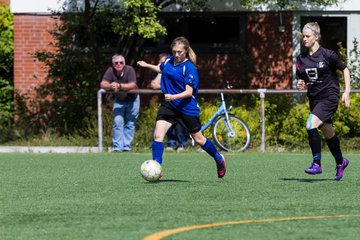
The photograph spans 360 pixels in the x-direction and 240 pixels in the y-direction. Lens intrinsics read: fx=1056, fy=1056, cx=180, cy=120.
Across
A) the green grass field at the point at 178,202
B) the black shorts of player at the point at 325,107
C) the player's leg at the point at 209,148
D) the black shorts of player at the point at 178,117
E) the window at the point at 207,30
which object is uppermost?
the window at the point at 207,30

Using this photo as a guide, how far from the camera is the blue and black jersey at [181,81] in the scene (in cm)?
1240

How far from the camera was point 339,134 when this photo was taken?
67.0 feet

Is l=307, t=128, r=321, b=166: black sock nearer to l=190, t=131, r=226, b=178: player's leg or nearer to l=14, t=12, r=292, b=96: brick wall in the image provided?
l=190, t=131, r=226, b=178: player's leg

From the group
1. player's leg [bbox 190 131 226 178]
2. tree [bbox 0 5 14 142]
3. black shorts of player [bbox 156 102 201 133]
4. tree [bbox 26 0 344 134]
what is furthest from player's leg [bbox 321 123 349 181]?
tree [bbox 0 5 14 142]

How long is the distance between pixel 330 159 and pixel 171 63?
5.63 meters

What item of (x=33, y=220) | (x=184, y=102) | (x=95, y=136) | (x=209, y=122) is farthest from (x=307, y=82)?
(x=95, y=136)

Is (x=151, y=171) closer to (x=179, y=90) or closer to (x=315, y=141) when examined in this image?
(x=179, y=90)

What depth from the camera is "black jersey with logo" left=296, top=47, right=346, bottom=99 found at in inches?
488

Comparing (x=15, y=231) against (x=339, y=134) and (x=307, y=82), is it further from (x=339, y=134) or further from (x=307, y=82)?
(x=339, y=134)

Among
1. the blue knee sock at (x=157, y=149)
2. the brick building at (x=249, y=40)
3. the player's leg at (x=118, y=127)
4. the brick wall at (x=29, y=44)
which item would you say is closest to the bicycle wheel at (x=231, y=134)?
the player's leg at (x=118, y=127)

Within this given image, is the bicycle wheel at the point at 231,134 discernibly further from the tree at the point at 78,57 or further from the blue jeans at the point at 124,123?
the tree at the point at 78,57

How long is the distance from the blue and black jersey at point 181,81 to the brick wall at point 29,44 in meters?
13.2

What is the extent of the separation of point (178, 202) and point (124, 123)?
1010cm

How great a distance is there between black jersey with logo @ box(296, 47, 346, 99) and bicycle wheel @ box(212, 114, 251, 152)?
24.5ft
